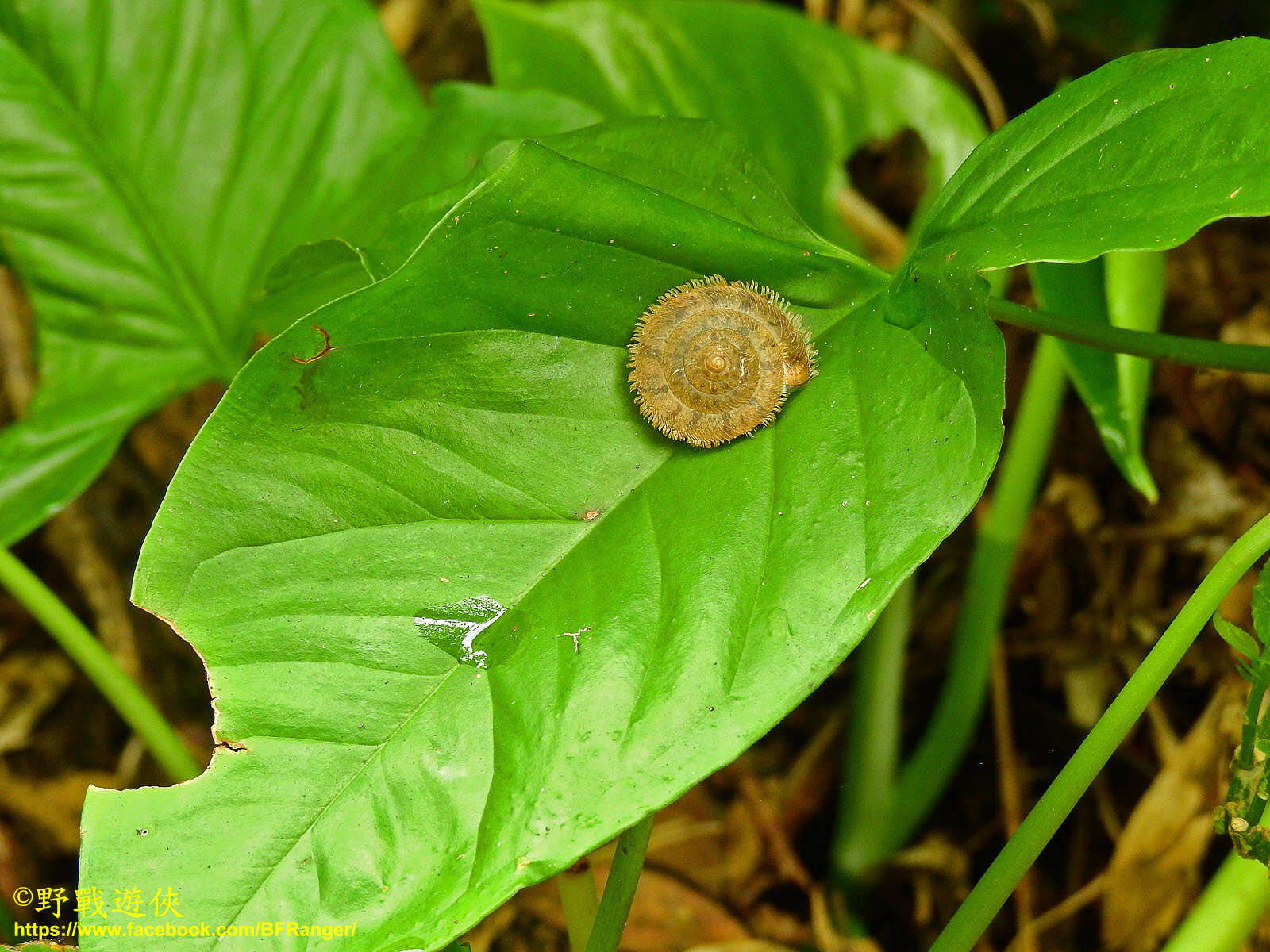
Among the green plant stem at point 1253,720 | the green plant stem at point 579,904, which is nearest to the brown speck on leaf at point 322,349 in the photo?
the green plant stem at point 579,904

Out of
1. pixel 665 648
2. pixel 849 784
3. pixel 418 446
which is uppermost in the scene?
pixel 418 446

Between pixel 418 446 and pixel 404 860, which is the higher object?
pixel 418 446

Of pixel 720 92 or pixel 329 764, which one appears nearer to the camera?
pixel 329 764

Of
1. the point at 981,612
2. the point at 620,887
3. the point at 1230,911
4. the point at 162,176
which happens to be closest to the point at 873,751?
the point at 981,612

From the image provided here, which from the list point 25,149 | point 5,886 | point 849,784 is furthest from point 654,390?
point 5,886

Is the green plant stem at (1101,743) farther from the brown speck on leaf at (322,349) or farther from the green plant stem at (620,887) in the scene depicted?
the brown speck on leaf at (322,349)

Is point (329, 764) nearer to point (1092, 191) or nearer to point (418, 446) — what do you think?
point (418, 446)
